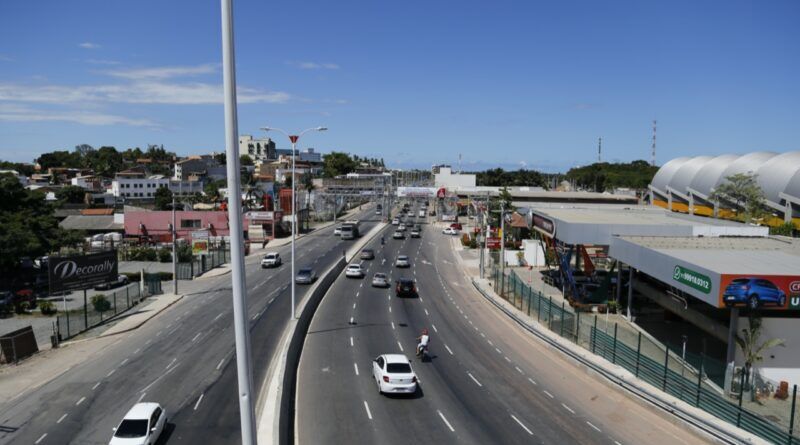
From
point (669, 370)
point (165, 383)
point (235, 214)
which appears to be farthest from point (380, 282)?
point (235, 214)

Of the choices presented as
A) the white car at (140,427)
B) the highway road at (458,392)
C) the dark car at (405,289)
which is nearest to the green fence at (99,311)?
the highway road at (458,392)

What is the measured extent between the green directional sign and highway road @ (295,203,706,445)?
5.96 meters

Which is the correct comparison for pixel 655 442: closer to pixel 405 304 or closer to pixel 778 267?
pixel 778 267

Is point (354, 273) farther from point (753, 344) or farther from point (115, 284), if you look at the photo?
point (753, 344)

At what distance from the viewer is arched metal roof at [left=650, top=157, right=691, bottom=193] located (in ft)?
385

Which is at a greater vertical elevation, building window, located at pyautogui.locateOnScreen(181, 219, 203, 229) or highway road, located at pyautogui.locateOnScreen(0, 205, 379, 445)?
building window, located at pyautogui.locateOnScreen(181, 219, 203, 229)

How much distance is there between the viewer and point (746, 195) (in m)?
75.4

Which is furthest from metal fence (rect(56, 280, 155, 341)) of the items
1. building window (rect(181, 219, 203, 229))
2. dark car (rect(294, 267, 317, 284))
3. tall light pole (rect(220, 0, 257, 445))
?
building window (rect(181, 219, 203, 229))

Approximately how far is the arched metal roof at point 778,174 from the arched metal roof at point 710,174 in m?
15.5

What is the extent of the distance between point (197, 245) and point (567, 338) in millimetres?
44266

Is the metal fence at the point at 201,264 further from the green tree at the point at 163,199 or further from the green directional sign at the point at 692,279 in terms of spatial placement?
the green tree at the point at 163,199

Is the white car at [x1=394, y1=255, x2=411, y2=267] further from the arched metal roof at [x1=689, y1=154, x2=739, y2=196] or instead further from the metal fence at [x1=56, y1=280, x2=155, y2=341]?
the arched metal roof at [x1=689, y1=154, x2=739, y2=196]

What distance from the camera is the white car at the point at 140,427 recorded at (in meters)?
16.6

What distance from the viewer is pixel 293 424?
62.1 feet
